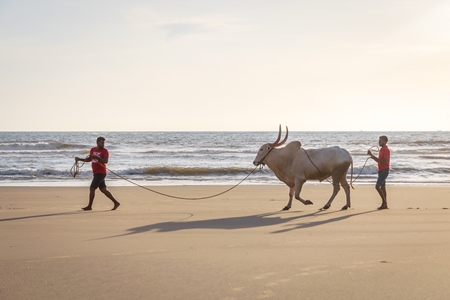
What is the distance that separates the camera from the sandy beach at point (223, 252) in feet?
18.0

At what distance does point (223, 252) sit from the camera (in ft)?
23.6

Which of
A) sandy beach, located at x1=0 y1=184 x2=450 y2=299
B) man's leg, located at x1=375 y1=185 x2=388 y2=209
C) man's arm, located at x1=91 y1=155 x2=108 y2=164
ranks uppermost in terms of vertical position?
man's arm, located at x1=91 y1=155 x2=108 y2=164

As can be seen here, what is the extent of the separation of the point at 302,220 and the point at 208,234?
7.73 ft

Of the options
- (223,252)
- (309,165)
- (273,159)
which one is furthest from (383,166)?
(223,252)

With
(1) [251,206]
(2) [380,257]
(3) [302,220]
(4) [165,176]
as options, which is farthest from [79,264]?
(4) [165,176]

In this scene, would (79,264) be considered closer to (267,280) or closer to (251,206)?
(267,280)

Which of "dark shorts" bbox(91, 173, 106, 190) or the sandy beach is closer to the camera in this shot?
the sandy beach

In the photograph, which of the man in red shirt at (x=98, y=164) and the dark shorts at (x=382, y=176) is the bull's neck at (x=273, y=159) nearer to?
the dark shorts at (x=382, y=176)

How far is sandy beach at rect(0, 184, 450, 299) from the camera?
216 inches

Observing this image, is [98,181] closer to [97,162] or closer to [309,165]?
[97,162]

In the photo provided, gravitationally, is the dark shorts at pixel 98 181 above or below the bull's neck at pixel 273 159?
below

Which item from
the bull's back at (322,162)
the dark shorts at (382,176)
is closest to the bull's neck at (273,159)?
the bull's back at (322,162)

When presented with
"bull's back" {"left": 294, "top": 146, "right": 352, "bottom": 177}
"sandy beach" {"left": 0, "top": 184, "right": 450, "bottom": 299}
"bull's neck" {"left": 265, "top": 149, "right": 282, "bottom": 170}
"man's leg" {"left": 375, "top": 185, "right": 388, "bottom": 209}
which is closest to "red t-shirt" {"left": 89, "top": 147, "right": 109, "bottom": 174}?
"sandy beach" {"left": 0, "top": 184, "right": 450, "bottom": 299}

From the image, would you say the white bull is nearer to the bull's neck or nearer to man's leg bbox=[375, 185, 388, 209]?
the bull's neck
